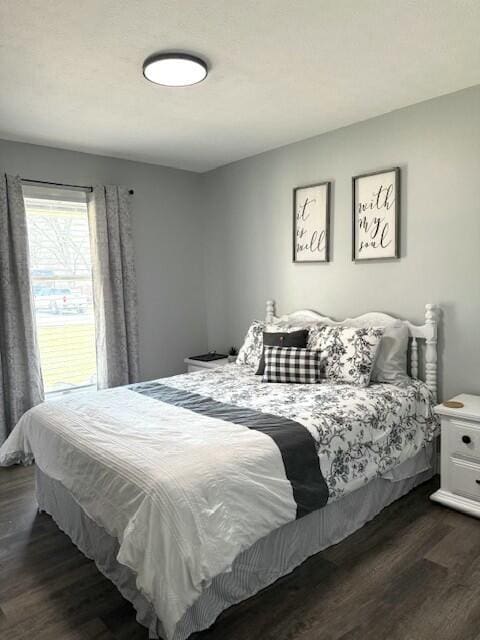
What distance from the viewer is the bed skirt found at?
1.82 meters

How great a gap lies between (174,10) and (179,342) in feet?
10.6

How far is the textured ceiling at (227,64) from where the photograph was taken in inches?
76.4

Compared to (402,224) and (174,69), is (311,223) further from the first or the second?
(174,69)

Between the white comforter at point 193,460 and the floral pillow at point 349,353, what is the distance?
0.40ft

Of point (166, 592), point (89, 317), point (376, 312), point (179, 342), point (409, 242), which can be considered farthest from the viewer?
point (179, 342)

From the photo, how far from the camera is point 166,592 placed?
1551mm

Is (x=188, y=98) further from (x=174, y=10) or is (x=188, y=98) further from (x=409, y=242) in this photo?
(x=409, y=242)

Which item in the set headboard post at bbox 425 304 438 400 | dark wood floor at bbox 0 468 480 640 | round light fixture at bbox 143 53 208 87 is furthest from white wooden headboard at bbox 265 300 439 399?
round light fixture at bbox 143 53 208 87

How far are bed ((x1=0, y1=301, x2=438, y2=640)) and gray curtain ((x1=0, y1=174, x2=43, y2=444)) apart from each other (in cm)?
90

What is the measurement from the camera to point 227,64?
7.88ft

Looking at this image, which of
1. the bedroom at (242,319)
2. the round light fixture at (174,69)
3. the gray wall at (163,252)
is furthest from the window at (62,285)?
the round light fixture at (174,69)

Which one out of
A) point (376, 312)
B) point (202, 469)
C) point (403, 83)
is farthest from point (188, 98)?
point (202, 469)

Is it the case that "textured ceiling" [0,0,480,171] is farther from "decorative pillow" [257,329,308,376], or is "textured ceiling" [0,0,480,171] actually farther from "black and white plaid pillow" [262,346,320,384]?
"black and white plaid pillow" [262,346,320,384]

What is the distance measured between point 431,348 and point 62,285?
2989mm
